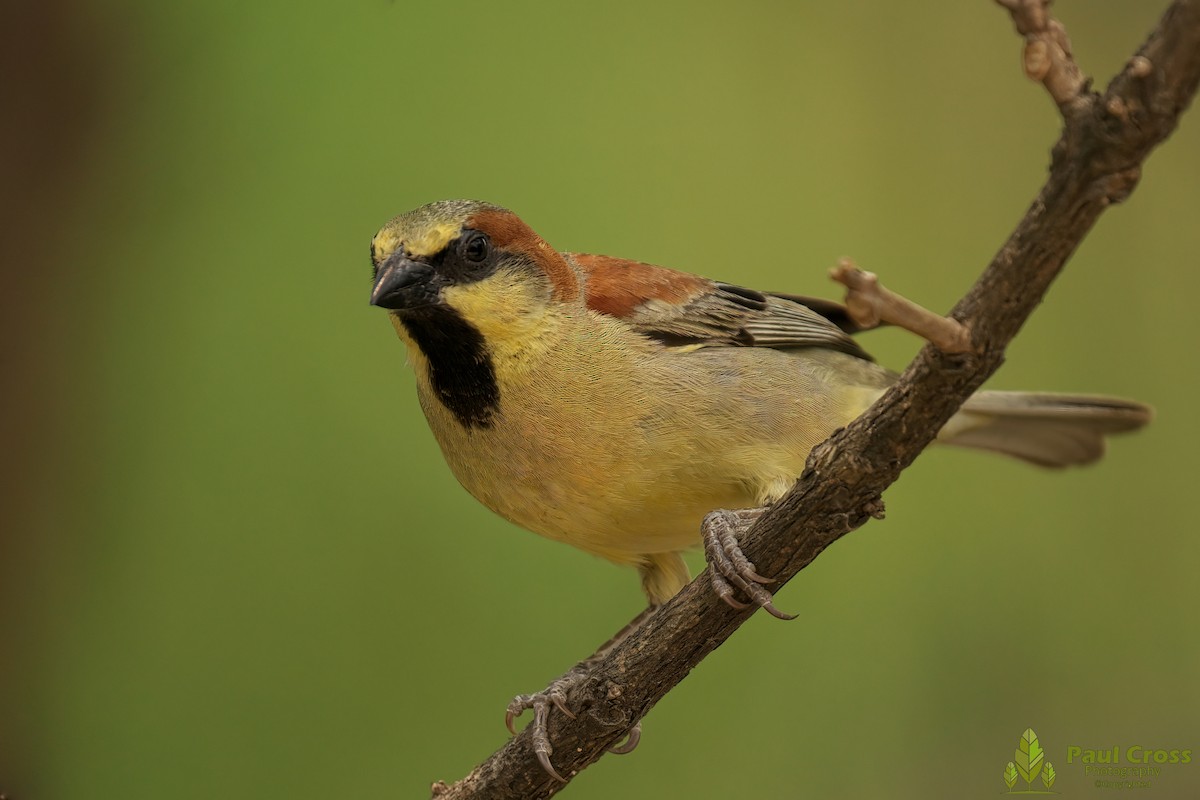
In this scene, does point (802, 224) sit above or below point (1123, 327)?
above

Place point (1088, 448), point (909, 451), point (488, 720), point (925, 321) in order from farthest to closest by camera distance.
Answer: point (488, 720), point (1088, 448), point (909, 451), point (925, 321)

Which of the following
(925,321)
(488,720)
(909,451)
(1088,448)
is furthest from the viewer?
(488,720)

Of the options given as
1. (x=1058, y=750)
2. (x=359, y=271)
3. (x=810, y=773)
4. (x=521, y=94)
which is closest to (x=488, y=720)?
(x=810, y=773)

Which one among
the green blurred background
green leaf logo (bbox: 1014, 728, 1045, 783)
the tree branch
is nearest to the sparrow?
the tree branch

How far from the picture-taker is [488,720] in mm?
4094

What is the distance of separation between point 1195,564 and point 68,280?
466 cm

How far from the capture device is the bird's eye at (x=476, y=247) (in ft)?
8.82

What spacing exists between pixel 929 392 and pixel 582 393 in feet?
3.44

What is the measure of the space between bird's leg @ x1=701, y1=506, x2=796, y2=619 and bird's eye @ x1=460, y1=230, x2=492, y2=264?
2.85 ft

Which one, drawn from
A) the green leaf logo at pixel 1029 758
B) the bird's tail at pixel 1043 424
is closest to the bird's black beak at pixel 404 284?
the bird's tail at pixel 1043 424

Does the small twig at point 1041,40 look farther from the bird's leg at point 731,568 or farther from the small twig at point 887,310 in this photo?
the bird's leg at point 731,568

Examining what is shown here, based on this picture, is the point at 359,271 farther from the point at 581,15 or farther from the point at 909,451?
the point at 909,451

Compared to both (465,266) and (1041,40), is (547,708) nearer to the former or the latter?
(465,266)

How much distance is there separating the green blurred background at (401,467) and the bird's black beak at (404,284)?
158cm
